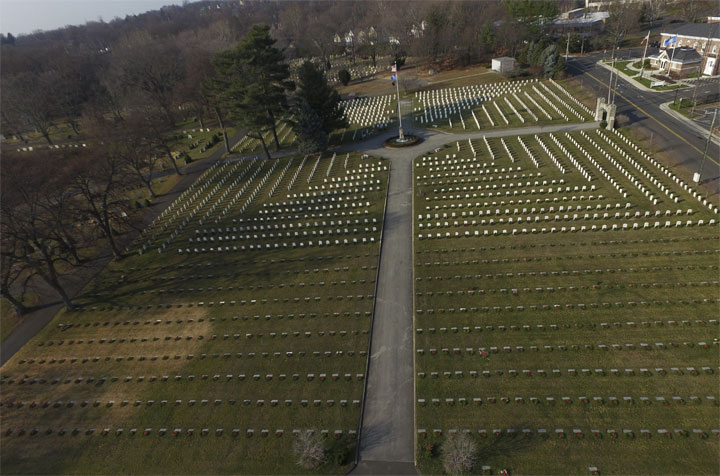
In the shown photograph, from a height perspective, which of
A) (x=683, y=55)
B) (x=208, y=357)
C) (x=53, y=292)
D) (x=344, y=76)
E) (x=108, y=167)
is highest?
(x=108, y=167)

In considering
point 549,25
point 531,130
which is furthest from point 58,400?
point 549,25

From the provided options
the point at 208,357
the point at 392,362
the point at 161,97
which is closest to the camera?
the point at 392,362

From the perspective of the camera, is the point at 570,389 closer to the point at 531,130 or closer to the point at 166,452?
the point at 166,452

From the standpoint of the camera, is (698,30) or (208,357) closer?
(208,357)

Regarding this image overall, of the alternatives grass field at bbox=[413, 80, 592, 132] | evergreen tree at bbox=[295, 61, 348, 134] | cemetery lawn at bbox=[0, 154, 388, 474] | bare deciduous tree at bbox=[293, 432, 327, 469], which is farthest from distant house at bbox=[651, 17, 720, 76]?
bare deciduous tree at bbox=[293, 432, 327, 469]

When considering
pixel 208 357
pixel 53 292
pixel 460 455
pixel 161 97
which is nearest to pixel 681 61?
pixel 460 455

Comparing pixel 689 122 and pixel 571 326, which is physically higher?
pixel 689 122

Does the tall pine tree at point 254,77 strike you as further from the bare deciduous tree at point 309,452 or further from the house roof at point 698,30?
the house roof at point 698,30

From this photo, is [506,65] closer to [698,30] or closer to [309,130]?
[698,30]

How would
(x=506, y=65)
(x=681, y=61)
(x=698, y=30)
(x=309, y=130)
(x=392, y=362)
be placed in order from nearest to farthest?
1. (x=392, y=362)
2. (x=309, y=130)
3. (x=681, y=61)
4. (x=698, y=30)
5. (x=506, y=65)
